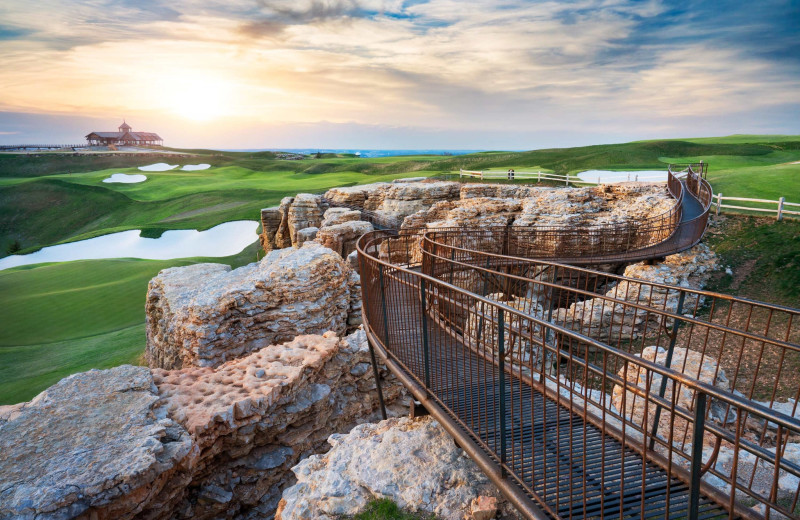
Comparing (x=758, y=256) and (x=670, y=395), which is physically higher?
(x=670, y=395)

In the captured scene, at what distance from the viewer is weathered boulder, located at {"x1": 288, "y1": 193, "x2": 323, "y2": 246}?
28.4 meters

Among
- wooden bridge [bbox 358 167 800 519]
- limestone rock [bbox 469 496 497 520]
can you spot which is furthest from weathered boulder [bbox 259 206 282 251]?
limestone rock [bbox 469 496 497 520]

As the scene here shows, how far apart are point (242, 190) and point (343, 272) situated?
1708 inches

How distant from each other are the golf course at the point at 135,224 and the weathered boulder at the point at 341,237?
30.2ft

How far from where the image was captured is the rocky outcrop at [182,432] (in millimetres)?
5070

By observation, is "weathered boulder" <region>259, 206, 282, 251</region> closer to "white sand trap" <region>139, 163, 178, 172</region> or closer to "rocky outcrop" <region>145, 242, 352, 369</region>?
"rocky outcrop" <region>145, 242, 352, 369</region>

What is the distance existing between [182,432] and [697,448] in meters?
6.47

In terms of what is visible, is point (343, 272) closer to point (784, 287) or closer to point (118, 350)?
point (118, 350)

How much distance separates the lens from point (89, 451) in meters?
5.40

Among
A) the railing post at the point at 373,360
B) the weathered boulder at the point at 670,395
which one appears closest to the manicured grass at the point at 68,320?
the railing post at the point at 373,360

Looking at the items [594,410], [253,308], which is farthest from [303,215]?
[594,410]

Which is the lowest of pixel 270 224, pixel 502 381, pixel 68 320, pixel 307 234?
pixel 68 320

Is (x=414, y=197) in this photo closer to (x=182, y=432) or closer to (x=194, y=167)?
(x=182, y=432)

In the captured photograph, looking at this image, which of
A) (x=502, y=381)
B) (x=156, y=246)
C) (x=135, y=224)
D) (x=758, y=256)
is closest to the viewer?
(x=502, y=381)
